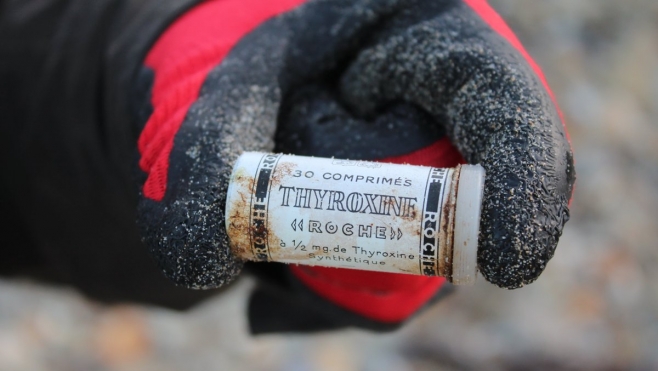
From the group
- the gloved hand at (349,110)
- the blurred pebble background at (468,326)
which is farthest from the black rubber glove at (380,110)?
the blurred pebble background at (468,326)

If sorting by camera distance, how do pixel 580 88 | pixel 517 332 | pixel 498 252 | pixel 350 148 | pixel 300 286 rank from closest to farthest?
pixel 498 252, pixel 350 148, pixel 300 286, pixel 517 332, pixel 580 88

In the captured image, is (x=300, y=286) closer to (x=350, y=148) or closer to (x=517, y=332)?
(x=350, y=148)

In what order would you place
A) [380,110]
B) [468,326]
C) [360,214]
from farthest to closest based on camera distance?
[468,326] → [380,110] → [360,214]

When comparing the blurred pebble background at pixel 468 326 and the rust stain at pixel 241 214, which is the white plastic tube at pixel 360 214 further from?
the blurred pebble background at pixel 468 326

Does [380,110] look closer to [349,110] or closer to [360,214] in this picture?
[349,110]

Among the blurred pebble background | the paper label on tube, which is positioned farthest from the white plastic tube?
the blurred pebble background

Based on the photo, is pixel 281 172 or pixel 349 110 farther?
pixel 349 110

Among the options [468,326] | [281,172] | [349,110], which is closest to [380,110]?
[349,110]

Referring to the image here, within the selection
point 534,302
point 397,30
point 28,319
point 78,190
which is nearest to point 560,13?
point 534,302
